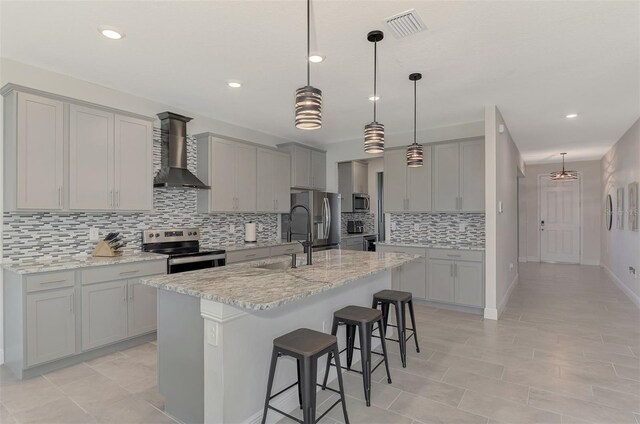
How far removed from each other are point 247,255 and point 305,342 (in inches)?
112

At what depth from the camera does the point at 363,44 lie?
2.75m

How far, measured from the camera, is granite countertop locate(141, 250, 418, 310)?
179 centimetres

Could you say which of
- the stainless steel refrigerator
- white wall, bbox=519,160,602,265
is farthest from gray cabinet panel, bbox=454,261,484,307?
white wall, bbox=519,160,602,265

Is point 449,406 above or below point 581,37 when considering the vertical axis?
below

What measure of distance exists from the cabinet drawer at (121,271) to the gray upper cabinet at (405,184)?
345 centimetres

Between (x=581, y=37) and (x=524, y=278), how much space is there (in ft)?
18.9

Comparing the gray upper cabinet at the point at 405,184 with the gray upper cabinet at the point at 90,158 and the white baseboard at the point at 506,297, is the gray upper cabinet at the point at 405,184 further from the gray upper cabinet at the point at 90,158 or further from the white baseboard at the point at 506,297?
the gray upper cabinet at the point at 90,158

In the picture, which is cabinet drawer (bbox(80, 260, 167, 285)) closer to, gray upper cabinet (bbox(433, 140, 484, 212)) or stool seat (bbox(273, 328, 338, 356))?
stool seat (bbox(273, 328, 338, 356))

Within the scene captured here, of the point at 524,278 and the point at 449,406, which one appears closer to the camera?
the point at 449,406

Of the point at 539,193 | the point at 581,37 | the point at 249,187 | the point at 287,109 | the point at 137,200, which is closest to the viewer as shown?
the point at 581,37

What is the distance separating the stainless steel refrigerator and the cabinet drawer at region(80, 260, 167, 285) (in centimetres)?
239

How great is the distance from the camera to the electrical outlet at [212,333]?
1910mm

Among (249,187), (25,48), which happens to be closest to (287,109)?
(249,187)

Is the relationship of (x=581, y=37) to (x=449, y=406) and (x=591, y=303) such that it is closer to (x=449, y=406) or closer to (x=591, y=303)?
(x=449, y=406)
